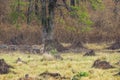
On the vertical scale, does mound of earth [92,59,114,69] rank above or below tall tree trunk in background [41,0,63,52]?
below

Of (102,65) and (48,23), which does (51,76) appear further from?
(48,23)

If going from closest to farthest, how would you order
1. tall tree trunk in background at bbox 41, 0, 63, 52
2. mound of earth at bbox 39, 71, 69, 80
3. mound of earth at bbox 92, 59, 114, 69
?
mound of earth at bbox 39, 71, 69, 80 → mound of earth at bbox 92, 59, 114, 69 → tall tree trunk in background at bbox 41, 0, 63, 52

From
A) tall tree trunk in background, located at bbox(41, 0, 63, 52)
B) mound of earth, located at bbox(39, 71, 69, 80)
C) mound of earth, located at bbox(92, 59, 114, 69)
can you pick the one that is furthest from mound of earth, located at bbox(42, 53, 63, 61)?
mound of earth, located at bbox(39, 71, 69, 80)

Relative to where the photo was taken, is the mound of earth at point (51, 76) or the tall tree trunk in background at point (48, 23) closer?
the mound of earth at point (51, 76)

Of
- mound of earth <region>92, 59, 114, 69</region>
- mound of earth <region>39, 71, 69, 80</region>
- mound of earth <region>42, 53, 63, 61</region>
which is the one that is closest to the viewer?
mound of earth <region>39, 71, 69, 80</region>

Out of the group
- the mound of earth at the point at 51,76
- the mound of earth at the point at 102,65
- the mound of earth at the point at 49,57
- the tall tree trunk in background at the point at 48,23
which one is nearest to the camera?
the mound of earth at the point at 51,76

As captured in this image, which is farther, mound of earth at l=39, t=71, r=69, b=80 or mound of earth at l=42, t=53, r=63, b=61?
mound of earth at l=42, t=53, r=63, b=61

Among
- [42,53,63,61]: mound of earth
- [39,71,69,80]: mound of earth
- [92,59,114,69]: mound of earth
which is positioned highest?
[39,71,69,80]: mound of earth

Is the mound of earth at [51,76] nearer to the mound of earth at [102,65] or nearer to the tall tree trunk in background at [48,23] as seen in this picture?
the mound of earth at [102,65]

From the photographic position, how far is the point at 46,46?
3066 cm

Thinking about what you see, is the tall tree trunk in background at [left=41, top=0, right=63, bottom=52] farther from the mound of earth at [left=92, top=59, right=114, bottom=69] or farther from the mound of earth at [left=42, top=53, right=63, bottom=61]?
the mound of earth at [left=92, top=59, right=114, bottom=69]

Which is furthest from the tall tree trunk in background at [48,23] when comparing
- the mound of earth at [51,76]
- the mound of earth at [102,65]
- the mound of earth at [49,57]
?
the mound of earth at [51,76]

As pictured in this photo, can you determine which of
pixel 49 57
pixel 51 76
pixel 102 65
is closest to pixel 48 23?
pixel 49 57

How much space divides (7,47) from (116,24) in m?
15.0
